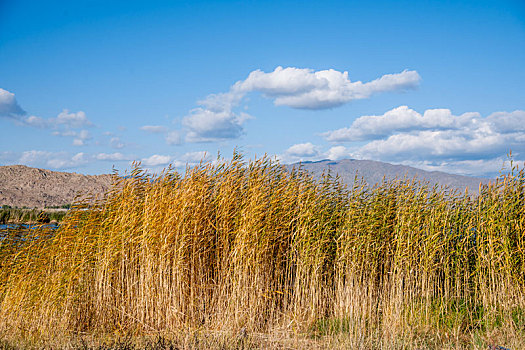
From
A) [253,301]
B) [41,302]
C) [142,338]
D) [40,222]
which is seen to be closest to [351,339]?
[253,301]

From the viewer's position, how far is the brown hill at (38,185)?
94.1 m

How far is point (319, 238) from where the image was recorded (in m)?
8.46

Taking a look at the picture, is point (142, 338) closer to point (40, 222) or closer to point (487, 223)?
point (40, 222)

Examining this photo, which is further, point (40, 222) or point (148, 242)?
point (40, 222)

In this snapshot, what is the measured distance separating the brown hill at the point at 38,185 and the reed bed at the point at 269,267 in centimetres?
9250

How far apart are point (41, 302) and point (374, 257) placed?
672cm

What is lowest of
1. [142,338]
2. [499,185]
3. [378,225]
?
[142,338]

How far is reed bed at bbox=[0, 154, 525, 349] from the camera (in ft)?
24.9

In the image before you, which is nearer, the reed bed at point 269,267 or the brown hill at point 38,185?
the reed bed at point 269,267

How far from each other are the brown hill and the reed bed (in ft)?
303

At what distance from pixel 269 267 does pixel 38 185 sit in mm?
113373

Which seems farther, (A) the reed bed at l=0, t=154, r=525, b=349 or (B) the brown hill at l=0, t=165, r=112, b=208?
(B) the brown hill at l=0, t=165, r=112, b=208

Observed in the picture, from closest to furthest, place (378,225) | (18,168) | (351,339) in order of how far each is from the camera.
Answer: (351,339) < (378,225) < (18,168)

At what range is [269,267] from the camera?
8.05 meters
